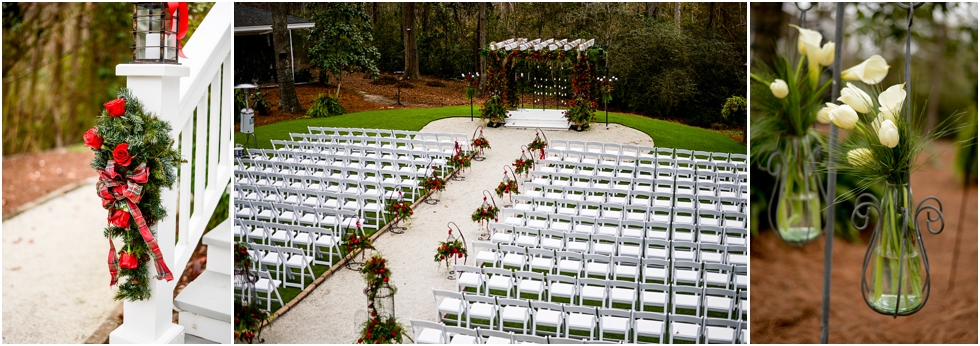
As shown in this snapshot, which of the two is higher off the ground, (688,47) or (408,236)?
(688,47)

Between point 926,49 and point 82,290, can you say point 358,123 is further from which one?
point 926,49

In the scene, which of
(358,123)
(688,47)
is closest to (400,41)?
(358,123)

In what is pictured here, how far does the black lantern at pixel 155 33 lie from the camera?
3.09 m

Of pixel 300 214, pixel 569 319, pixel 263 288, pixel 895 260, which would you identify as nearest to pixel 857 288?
pixel 895 260

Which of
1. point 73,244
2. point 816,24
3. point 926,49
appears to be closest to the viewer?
point 816,24

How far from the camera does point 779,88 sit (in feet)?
8.09

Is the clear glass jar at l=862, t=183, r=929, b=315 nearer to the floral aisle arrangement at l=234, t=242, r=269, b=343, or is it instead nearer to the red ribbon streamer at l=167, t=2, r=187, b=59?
the red ribbon streamer at l=167, t=2, r=187, b=59

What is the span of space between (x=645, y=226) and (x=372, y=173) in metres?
2.05

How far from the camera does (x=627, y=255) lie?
4.82 meters

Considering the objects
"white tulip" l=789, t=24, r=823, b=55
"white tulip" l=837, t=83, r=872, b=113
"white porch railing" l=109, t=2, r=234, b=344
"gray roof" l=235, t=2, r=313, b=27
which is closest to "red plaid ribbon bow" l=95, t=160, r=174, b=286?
"white porch railing" l=109, t=2, r=234, b=344

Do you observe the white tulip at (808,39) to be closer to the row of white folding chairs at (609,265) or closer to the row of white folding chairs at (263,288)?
the row of white folding chairs at (609,265)

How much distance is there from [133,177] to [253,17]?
2.16 meters

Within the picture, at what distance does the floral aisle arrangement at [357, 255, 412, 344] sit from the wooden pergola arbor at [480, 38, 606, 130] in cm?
123

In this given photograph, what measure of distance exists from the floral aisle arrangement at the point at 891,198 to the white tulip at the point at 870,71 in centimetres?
6
